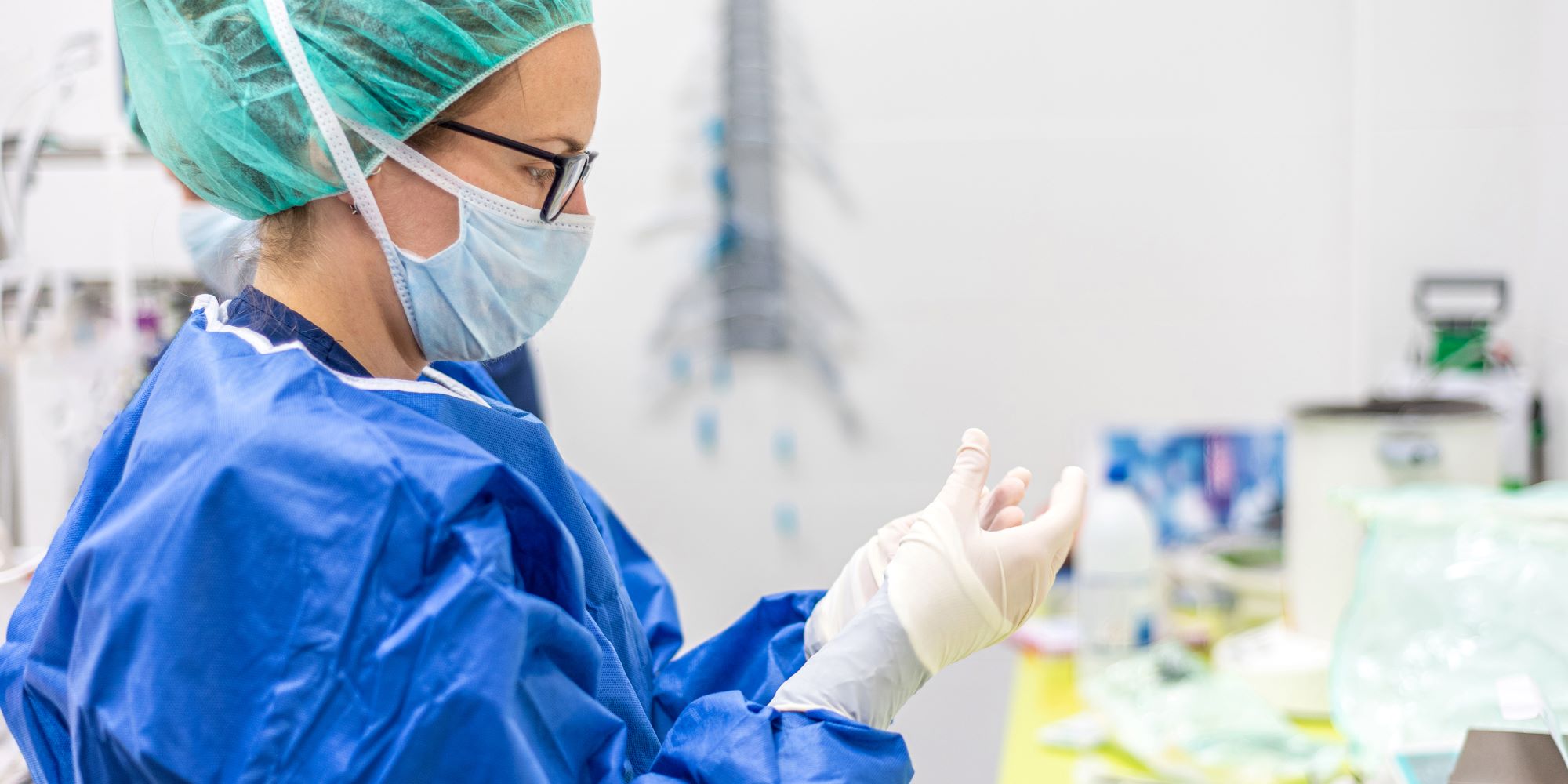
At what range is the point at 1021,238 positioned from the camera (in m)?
2.46

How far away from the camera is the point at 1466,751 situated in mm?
903

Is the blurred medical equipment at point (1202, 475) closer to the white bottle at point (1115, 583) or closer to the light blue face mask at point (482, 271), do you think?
the white bottle at point (1115, 583)

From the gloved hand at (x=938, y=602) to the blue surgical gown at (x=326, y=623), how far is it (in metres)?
0.04

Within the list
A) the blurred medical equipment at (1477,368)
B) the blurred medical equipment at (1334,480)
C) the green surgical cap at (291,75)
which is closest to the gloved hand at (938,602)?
the green surgical cap at (291,75)

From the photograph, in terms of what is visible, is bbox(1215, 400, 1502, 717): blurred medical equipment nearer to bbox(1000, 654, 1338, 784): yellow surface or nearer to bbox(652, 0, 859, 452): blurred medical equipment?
bbox(1000, 654, 1338, 784): yellow surface

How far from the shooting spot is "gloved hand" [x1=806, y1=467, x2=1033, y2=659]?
978mm

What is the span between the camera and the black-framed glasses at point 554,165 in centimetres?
86

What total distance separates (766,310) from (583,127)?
162cm

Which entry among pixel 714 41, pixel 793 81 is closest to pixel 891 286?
pixel 793 81

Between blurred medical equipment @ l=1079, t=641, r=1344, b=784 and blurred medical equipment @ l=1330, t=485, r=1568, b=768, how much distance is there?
115 mm

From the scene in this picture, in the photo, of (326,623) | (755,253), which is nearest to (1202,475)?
(755,253)

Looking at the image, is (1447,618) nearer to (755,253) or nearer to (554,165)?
(554,165)

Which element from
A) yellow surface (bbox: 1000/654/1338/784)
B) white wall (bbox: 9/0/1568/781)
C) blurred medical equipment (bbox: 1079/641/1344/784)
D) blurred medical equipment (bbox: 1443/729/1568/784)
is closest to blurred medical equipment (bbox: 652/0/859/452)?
white wall (bbox: 9/0/1568/781)

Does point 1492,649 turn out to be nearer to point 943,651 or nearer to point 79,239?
point 943,651
